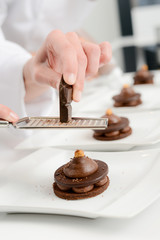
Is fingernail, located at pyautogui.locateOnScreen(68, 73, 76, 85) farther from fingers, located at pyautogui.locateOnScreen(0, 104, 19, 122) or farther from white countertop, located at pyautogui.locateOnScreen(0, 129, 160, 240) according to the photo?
white countertop, located at pyautogui.locateOnScreen(0, 129, 160, 240)

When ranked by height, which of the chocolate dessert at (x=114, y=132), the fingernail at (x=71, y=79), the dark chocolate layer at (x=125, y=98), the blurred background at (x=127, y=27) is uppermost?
the blurred background at (x=127, y=27)

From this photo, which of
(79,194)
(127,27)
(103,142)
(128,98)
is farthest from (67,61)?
(127,27)

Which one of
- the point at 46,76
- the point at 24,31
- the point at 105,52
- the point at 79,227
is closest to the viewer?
the point at 79,227

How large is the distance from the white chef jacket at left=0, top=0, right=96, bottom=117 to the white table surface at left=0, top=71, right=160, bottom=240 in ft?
2.35

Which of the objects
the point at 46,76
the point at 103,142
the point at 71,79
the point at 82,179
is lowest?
the point at 82,179

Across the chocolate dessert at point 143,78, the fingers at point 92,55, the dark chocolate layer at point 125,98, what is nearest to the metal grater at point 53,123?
the fingers at point 92,55

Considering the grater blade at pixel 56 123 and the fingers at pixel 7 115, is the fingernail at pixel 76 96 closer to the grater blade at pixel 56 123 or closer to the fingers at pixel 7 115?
the grater blade at pixel 56 123

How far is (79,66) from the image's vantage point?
115 centimetres

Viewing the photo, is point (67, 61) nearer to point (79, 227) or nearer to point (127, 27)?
point (79, 227)

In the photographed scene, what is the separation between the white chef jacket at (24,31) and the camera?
5.15 feet

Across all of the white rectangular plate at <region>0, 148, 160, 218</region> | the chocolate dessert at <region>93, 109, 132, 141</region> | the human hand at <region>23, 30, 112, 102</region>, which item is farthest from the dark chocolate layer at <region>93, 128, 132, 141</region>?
the human hand at <region>23, 30, 112, 102</region>

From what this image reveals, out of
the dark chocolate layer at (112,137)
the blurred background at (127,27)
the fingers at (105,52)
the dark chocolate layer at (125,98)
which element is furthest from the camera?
the blurred background at (127,27)

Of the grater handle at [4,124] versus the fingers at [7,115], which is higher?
the fingers at [7,115]

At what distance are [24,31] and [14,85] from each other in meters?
0.79
